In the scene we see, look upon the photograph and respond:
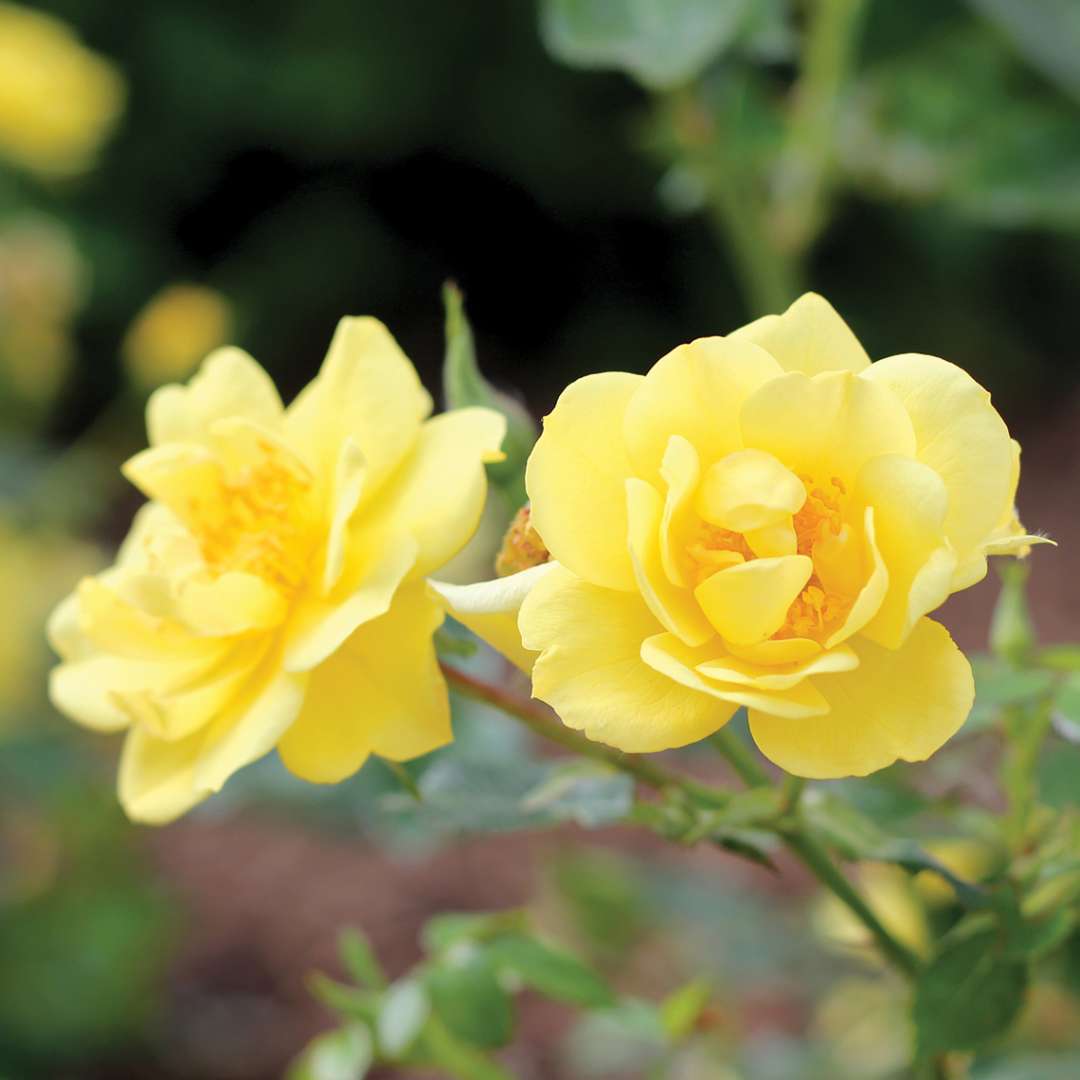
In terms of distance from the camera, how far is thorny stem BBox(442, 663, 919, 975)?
0.46 metres

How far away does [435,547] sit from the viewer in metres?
0.44

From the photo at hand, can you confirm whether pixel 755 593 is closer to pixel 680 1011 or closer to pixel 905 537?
pixel 905 537

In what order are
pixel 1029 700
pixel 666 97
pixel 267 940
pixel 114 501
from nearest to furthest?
1. pixel 1029 700
2. pixel 666 97
3. pixel 267 940
4. pixel 114 501

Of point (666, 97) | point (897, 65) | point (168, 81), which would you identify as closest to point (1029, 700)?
point (666, 97)

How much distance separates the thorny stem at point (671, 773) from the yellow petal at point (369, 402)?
0.25 feet

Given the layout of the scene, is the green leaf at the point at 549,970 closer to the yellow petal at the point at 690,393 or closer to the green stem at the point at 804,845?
the green stem at the point at 804,845

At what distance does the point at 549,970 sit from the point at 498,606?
247mm

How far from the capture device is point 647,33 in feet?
2.45

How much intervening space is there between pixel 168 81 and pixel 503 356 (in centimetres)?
82

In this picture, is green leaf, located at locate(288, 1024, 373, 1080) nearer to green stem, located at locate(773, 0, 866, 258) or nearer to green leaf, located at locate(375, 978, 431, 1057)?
green leaf, located at locate(375, 978, 431, 1057)

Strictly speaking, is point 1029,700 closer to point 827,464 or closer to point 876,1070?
point 827,464

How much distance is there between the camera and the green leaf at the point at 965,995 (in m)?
0.46

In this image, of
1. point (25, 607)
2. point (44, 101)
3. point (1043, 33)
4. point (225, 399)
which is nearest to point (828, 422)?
point (225, 399)

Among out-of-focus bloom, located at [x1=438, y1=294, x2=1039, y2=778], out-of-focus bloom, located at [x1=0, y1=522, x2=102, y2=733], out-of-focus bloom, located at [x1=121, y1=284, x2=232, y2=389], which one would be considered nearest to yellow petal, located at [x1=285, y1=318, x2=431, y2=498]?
out-of-focus bloom, located at [x1=438, y1=294, x2=1039, y2=778]
